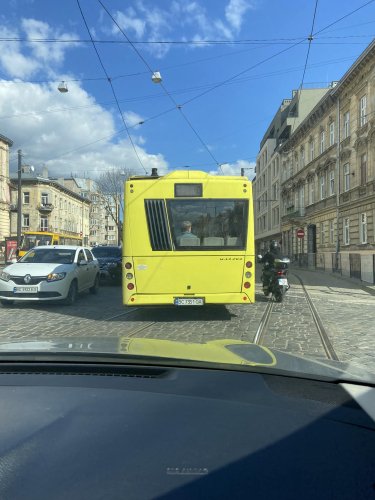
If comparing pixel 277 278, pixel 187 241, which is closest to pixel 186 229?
pixel 187 241

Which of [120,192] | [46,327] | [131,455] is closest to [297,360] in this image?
[131,455]

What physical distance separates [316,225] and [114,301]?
102ft

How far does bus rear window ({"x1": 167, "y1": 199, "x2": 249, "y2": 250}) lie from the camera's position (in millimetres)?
9664

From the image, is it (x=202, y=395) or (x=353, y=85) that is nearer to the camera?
(x=202, y=395)

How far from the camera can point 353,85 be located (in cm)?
3177

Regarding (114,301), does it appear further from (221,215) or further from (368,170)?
(368,170)

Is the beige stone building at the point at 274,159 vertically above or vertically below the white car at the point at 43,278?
above

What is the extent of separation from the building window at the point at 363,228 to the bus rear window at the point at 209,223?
22.1 meters

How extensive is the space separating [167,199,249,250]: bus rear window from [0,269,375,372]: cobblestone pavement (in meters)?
1.67

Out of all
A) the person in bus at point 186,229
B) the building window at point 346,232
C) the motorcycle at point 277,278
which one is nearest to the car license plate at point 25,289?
the person in bus at point 186,229

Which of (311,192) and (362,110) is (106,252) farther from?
Result: (311,192)

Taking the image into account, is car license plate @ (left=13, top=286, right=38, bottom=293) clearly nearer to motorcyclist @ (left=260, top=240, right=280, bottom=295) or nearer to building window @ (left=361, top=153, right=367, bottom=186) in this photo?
motorcyclist @ (left=260, top=240, right=280, bottom=295)

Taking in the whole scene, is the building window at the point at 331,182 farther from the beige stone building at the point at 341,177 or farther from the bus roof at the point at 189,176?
the bus roof at the point at 189,176

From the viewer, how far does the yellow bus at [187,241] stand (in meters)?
9.54
